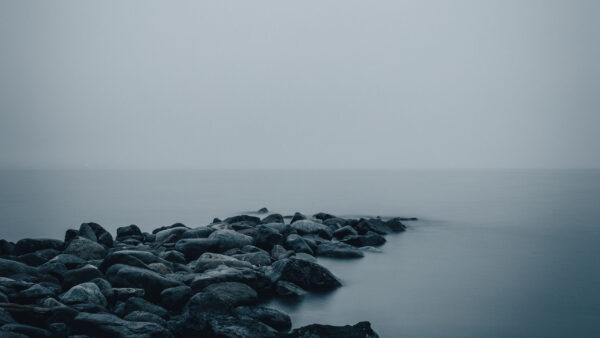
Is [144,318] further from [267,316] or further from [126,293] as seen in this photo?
[267,316]

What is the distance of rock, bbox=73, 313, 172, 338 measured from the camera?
5664mm

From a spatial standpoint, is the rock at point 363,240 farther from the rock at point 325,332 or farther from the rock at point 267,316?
the rock at point 325,332

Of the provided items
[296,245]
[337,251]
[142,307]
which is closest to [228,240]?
[296,245]

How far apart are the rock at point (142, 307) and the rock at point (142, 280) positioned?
669 millimetres

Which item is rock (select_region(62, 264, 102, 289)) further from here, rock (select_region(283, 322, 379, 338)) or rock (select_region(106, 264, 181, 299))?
rock (select_region(283, 322, 379, 338))

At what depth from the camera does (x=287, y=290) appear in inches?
337

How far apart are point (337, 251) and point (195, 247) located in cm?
A: 387

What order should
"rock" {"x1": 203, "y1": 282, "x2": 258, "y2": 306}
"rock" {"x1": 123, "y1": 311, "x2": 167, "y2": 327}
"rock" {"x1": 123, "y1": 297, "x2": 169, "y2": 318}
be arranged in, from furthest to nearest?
"rock" {"x1": 203, "y1": 282, "x2": 258, "y2": 306}
"rock" {"x1": 123, "y1": 297, "x2": 169, "y2": 318}
"rock" {"x1": 123, "y1": 311, "x2": 167, "y2": 327}

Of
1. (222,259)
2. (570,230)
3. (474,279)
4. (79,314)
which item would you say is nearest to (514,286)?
(474,279)

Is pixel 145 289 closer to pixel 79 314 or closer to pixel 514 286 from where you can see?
pixel 79 314

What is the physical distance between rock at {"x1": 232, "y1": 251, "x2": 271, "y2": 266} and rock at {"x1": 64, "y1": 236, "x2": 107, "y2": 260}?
9.75ft

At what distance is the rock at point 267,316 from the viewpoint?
258 inches

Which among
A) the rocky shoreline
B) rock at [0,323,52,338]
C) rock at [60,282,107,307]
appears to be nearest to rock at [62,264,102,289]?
the rocky shoreline

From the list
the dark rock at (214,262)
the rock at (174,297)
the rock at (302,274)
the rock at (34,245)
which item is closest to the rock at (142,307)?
the rock at (174,297)
